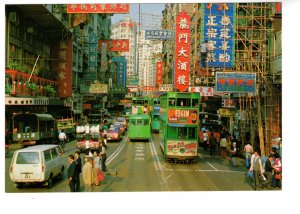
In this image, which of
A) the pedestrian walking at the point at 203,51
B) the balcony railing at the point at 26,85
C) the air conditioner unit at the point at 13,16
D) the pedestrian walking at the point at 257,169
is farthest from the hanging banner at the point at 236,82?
the air conditioner unit at the point at 13,16

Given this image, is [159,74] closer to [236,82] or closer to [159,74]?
[159,74]

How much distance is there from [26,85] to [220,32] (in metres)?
15.4

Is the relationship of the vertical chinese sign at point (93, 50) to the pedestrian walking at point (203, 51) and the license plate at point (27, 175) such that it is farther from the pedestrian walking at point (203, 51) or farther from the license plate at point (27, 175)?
the license plate at point (27, 175)

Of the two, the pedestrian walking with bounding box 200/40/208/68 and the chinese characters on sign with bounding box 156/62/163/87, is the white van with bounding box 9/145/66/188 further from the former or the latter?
the chinese characters on sign with bounding box 156/62/163/87

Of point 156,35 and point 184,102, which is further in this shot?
point 156,35

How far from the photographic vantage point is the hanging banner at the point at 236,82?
20.5m

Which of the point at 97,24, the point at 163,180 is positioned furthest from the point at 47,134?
the point at 97,24

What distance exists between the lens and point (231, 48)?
81.5ft

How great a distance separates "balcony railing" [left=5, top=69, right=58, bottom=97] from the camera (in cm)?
2548

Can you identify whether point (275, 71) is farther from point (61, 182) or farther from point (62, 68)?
point (62, 68)

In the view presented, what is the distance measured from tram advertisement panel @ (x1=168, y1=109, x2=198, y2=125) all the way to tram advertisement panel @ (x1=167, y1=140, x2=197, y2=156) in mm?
1239

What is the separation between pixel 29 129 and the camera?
25.7m

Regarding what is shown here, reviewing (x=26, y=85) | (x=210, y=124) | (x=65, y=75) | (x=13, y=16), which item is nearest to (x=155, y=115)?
(x=65, y=75)

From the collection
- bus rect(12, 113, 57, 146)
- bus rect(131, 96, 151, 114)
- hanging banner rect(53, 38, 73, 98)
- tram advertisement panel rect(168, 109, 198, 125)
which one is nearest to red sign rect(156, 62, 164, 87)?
bus rect(131, 96, 151, 114)
